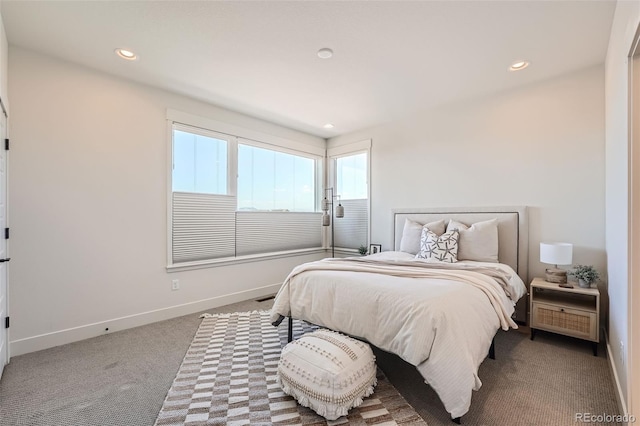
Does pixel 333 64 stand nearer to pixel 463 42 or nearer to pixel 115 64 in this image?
pixel 463 42

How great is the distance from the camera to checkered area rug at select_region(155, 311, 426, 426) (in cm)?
166

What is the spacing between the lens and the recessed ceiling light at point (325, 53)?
2506 millimetres

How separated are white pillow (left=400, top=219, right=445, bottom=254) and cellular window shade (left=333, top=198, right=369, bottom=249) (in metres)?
0.91

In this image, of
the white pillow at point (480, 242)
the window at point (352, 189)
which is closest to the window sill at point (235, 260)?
the window at point (352, 189)

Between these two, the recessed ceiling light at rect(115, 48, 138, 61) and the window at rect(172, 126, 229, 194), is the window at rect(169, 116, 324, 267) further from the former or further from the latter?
the recessed ceiling light at rect(115, 48, 138, 61)

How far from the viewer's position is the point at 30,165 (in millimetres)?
2555

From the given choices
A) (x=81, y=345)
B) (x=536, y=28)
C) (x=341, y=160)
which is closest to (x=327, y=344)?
(x=81, y=345)

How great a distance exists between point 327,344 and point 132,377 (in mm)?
1489

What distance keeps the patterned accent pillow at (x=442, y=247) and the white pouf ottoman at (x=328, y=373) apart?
1705mm

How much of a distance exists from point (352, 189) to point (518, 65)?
2785mm

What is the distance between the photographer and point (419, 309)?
174 cm

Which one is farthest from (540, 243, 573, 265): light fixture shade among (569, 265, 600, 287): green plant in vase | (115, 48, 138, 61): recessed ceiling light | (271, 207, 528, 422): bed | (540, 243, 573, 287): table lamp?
(115, 48, 138, 61): recessed ceiling light

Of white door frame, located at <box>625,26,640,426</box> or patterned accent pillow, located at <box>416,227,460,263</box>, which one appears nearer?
white door frame, located at <box>625,26,640,426</box>

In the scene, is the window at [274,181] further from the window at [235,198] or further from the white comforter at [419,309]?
the white comforter at [419,309]
